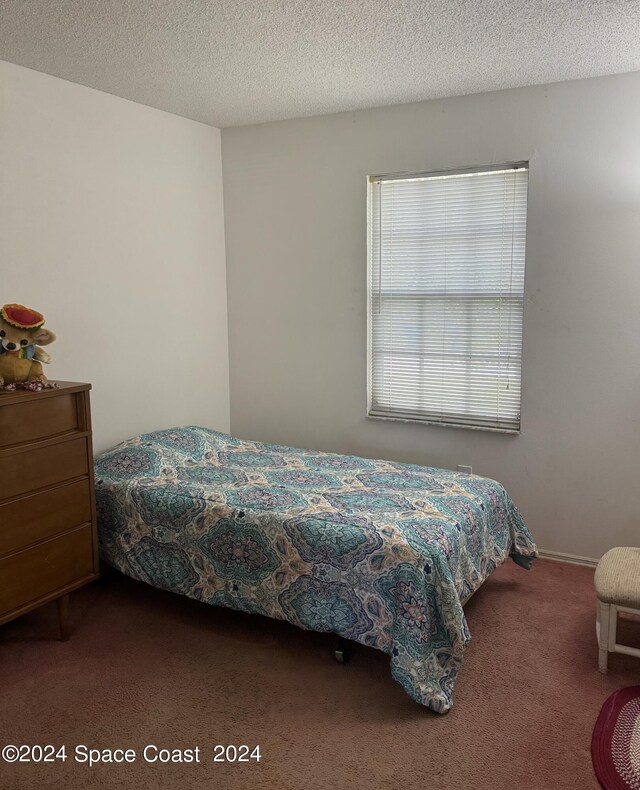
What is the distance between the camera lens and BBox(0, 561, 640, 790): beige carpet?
1.96 m

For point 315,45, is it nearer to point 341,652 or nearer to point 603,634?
point 341,652

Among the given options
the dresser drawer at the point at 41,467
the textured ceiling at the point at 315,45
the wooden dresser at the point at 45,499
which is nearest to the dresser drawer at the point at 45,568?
the wooden dresser at the point at 45,499

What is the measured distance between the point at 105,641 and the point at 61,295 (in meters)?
1.61

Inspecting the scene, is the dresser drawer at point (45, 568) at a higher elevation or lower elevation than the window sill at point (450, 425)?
lower

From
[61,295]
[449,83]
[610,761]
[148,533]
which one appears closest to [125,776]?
[148,533]

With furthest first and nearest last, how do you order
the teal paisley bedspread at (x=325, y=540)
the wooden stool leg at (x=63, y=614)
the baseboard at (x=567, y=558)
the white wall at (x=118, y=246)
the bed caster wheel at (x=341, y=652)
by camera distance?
the baseboard at (x=567, y=558)
the white wall at (x=118, y=246)
the wooden stool leg at (x=63, y=614)
the bed caster wheel at (x=341, y=652)
the teal paisley bedspread at (x=325, y=540)

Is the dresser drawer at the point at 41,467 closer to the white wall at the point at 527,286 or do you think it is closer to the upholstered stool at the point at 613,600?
the white wall at the point at 527,286

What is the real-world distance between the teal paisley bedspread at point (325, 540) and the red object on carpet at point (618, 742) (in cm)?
48

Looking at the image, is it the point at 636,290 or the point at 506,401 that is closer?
the point at 636,290

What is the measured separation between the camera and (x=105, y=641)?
2.68 meters

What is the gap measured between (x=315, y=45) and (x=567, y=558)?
2.72 metres

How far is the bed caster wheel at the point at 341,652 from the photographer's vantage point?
2502 mm

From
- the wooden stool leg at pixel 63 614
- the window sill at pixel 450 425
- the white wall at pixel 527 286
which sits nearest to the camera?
the wooden stool leg at pixel 63 614

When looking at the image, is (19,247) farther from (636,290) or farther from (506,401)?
(636,290)
